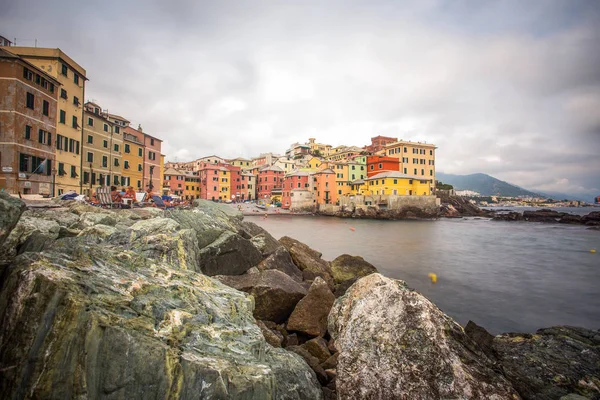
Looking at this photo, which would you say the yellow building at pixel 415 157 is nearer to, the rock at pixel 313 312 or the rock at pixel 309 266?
the rock at pixel 309 266

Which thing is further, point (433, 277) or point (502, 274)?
point (502, 274)

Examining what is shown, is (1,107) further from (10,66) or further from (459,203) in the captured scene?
(459,203)

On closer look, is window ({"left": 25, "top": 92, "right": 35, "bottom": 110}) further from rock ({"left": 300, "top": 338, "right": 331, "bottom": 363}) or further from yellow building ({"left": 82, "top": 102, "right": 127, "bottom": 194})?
rock ({"left": 300, "top": 338, "right": 331, "bottom": 363})

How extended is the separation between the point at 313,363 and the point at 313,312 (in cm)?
164

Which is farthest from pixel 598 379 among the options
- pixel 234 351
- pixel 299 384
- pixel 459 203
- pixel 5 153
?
pixel 459 203

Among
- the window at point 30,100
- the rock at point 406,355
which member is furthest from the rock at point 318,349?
the window at point 30,100

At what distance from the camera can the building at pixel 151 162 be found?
5034 cm

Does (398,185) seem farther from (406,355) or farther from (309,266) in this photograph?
(406,355)

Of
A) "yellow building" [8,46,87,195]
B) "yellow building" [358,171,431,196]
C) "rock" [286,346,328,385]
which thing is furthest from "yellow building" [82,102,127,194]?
"yellow building" [358,171,431,196]

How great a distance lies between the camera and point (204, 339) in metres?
3.36

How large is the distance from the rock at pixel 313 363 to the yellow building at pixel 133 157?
49.5m

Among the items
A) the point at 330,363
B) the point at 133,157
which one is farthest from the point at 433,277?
the point at 133,157

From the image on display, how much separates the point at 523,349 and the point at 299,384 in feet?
13.3

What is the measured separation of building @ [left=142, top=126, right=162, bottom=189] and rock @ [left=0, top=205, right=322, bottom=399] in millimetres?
51435
